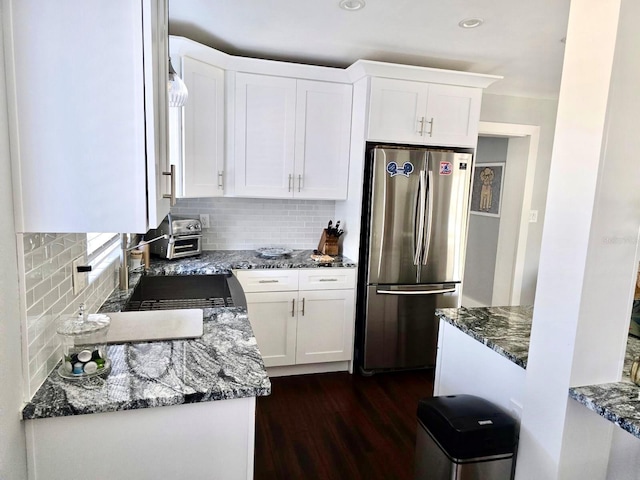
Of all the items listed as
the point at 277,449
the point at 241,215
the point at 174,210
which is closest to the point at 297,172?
the point at 241,215

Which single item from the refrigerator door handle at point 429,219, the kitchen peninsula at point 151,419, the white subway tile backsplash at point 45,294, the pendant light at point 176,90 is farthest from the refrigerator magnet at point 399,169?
the white subway tile backsplash at point 45,294

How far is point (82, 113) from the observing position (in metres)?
1.02

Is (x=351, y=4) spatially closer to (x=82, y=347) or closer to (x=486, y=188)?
(x=82, y=347)

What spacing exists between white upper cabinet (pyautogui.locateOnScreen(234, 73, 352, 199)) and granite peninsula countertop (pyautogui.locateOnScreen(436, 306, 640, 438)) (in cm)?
160

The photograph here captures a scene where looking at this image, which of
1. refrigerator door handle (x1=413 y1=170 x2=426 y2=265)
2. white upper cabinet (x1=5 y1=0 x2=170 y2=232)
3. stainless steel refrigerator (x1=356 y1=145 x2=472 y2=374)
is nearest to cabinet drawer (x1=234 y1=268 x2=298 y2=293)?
stainless steel refrigerator (x1=356 y1=145 x2=472 y2=374)

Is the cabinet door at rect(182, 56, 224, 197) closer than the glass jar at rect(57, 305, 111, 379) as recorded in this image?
No

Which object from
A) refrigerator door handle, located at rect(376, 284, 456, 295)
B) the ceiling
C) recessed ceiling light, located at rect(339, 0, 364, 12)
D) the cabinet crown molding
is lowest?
refrigerator door handle, located at rect(376, 284, 456, 295)

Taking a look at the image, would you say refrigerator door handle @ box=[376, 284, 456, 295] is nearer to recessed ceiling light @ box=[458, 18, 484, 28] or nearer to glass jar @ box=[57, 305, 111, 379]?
recessed ceiling light @ box=[458, 18, 484, 28]

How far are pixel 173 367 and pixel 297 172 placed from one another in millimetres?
2098

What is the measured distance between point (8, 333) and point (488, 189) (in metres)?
4.56

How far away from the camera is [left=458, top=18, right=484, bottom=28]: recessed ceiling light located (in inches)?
89.1

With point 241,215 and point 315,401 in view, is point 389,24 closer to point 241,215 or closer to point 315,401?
point 241,215

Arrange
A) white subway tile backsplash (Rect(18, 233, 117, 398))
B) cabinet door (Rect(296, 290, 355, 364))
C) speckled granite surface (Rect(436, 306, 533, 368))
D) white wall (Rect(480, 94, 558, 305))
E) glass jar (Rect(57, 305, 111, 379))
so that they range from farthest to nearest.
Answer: white wall (Rect(480, 94, 558, 305)) < cabinet door (Rect(296, 290, 355, 364)) < speckled granite surface (Rect(436, 306, 533, 368)) < glass jar (Rect(57, 305, 111, 379)) < white subway tile backsplash (Rect(18, 233, 117, 398))

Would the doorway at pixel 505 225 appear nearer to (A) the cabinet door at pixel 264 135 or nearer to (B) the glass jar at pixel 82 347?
(A) the cabinet door at pixel 264 135
